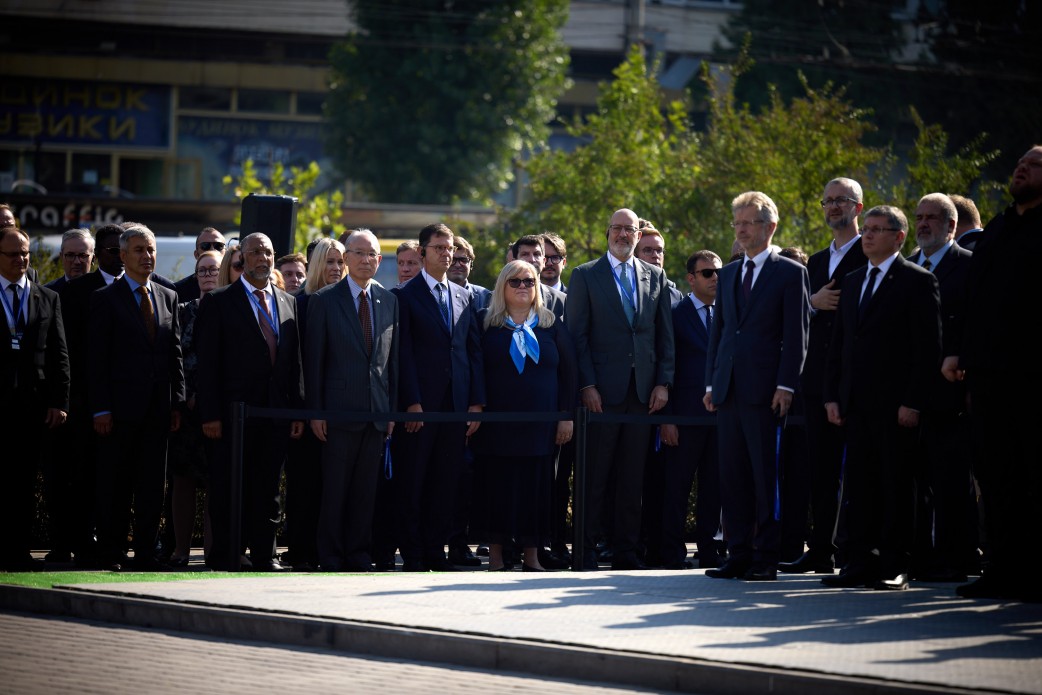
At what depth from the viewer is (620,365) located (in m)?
12.3

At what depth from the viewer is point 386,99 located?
161 feet

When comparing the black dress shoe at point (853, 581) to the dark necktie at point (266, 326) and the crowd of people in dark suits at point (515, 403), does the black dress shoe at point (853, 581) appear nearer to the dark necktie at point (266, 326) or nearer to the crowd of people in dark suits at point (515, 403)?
the crowd of people in dark suits at point (515, 403)

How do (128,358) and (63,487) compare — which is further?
(63,487)

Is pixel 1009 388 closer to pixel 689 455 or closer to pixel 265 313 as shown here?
pixel 689 455

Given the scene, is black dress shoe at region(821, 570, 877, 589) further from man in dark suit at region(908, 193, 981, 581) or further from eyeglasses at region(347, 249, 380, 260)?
eyeglasses at region(347, 249, 380, 260)

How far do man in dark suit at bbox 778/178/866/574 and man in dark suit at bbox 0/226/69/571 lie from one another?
17.6 ft

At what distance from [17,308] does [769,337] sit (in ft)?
17.5

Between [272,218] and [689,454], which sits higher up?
[272,218]

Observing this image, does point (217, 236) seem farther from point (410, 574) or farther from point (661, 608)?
point (661, 608)

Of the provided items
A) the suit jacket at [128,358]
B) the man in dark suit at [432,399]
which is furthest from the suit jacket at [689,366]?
the suit jacket at [128,358]

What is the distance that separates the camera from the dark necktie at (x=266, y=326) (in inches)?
464

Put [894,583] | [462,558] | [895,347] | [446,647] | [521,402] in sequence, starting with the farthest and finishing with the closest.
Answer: [462,558], [521,402], [895,347], [894,583], [446,647]

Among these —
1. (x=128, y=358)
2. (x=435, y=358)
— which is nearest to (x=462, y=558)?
(x=435, y=358)

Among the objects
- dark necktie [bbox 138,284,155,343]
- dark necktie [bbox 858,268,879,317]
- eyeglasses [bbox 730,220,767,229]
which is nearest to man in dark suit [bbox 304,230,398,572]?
dark necktie [bbox 138,284,155,343]
